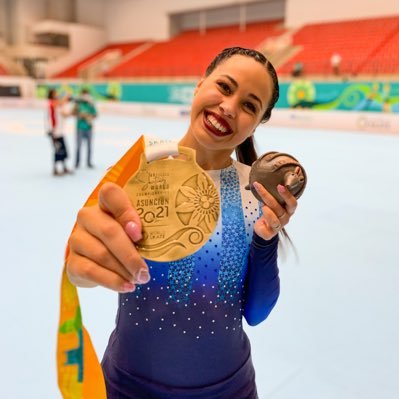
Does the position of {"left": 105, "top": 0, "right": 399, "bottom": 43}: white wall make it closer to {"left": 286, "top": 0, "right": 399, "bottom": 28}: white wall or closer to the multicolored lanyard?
{"left": 286, "top": 0, "right": 399, "bottom": 28}: white wall

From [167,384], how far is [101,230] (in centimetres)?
57

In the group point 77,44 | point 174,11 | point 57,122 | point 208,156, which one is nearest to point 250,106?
point 208,156

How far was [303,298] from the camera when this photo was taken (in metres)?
2.87

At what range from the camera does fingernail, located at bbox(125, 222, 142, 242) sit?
0.75m

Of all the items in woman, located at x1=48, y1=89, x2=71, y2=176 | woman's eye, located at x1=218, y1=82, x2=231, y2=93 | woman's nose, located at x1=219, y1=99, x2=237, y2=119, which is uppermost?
woman's eye, located at x1=218, y1=82, x2=231, y2=93

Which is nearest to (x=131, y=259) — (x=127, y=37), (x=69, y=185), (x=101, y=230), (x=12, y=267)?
(x=101, y=230)

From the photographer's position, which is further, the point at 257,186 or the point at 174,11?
the point at 174,11

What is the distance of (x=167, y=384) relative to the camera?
1140mm

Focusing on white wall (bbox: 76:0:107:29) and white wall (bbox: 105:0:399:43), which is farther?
white wall (bbox: 76:0:107:29)

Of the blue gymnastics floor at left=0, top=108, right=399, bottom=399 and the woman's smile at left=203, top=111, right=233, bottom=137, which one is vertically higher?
the woman's smile at left=203, top=111, right=233, bottom=137

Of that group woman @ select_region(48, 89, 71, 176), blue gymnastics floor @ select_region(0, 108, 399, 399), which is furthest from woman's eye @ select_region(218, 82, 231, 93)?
woman @ select_region(48, 89, 71, 176)

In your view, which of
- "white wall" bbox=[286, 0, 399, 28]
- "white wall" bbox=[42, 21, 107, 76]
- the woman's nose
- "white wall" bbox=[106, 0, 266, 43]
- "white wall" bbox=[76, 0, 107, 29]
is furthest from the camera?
"white wall" bbox=[76, 0, 107, 29]

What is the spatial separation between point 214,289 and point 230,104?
459 millimetres

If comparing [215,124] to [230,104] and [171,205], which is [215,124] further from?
[171,205]
